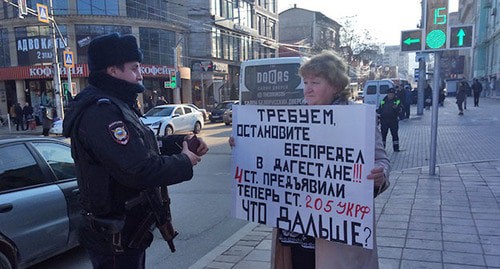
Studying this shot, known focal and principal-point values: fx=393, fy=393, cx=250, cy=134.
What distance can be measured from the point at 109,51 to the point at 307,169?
1322 millimetres

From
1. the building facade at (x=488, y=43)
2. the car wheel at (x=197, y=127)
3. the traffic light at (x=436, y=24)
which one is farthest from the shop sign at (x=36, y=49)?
the building facade at (x=488, y=43)

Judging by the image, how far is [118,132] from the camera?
1970mm

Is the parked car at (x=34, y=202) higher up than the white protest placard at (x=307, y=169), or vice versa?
the white protest placard at (x=307, y=169)

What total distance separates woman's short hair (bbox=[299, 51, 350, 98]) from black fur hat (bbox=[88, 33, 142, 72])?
1.04m

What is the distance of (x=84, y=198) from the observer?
7.06 ft

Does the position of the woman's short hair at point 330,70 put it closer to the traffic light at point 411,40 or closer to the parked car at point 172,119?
the traffic light at point 411,40

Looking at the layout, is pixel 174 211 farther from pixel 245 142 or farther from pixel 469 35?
pixel 469 35

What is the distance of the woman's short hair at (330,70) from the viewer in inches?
93.1

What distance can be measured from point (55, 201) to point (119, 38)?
2567 millimetres

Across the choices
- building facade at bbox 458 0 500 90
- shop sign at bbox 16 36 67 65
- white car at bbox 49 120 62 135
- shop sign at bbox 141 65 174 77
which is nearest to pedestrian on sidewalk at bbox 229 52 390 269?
white car at bbox 49 120 62 135

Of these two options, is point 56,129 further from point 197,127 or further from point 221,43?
point 221,43

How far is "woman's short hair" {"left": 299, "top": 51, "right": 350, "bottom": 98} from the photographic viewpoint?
7.76 feet

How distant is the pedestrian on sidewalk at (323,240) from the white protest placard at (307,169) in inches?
3.1

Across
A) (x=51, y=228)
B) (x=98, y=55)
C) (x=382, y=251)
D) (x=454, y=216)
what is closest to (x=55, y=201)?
(x=51, y=228)
